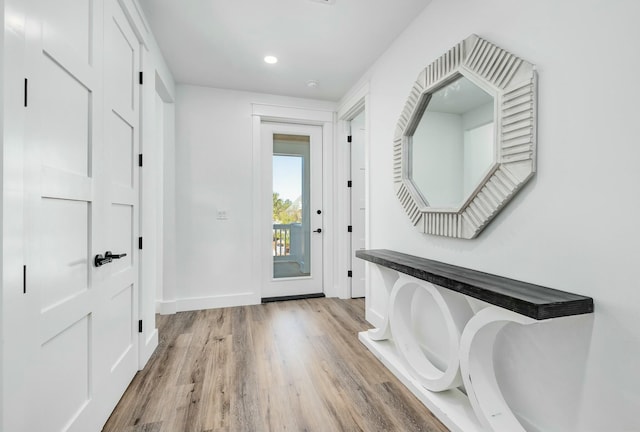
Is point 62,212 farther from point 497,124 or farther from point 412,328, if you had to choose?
point 412,328

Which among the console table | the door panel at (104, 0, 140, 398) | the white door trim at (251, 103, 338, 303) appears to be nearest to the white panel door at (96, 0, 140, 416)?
the door panel at (104, 0, 140, 398)

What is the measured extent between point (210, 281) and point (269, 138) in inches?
71.7

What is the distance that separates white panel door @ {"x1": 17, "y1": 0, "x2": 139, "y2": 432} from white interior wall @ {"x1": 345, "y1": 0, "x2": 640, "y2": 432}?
1.91 m

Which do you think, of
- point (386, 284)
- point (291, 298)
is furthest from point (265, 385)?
point (291, 298)

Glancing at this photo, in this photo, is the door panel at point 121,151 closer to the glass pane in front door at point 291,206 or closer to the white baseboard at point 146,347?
the white baseboard at point 146,347

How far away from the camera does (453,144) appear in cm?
182

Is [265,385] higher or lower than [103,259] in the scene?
lower

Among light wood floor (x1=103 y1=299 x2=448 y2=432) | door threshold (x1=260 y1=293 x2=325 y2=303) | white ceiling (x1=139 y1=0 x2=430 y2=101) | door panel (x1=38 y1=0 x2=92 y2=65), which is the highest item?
white ceiling (x1=139 y1=0 x2=430 y2=101)

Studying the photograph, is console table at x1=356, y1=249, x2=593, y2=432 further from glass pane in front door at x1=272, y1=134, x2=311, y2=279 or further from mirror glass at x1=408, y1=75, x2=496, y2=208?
glass pane in front door at x1=272, y1=134, x2=311, y2=279

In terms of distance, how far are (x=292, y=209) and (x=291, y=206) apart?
0.04 metres

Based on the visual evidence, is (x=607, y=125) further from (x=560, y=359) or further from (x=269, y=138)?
(x=269, y=138)

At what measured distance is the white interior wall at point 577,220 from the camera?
100cm

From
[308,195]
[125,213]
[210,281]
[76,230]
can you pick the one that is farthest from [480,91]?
[210,281]

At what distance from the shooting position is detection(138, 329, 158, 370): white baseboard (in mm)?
2035
